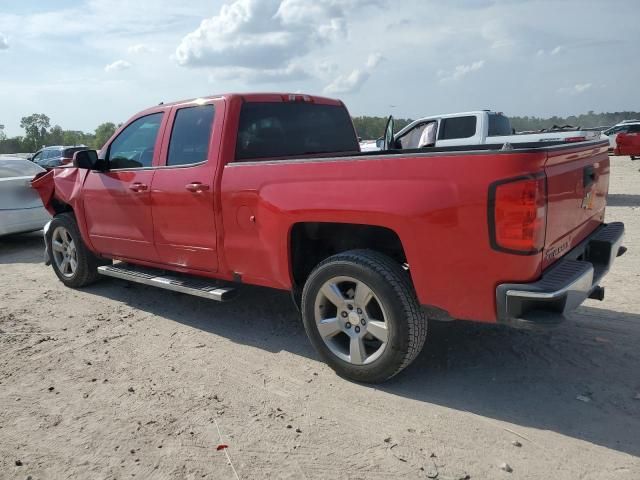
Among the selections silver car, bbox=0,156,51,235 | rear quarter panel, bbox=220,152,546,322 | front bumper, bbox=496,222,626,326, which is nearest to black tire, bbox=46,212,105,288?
silver car, bbox=0,156,51,235

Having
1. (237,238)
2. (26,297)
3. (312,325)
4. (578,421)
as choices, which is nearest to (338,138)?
(237,238)

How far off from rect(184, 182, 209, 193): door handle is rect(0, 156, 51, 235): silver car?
18.3ft

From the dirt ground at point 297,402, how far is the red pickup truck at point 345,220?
0.43 m

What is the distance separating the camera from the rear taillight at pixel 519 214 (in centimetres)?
272

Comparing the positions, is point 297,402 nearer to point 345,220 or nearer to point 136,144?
point 345,220

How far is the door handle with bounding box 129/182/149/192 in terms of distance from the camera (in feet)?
15.9

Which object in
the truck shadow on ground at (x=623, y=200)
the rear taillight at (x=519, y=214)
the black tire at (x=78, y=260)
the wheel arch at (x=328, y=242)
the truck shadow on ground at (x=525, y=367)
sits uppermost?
the rear taillight at (x=519, y=214)

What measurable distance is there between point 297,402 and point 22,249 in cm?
743

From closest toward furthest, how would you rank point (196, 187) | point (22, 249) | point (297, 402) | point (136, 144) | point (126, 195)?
point (297, 402) → point (196, 187) → point (126, 195) → point (136, 144) → point (22, 249)

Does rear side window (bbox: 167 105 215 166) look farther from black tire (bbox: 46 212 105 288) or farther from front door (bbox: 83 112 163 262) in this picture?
black tire (bbox: 46 212 105 288)

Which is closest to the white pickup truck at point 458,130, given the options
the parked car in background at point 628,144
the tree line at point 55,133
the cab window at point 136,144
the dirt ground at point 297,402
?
the cab window at point 136,144

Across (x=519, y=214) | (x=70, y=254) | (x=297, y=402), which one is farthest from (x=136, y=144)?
(x=519, y=214)

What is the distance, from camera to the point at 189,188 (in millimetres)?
4379

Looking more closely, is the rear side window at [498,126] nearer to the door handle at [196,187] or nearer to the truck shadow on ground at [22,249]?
the door handle at [196,187]
